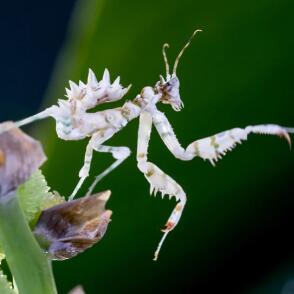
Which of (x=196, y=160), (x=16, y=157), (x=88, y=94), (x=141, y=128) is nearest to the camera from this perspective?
(x=16, y=157)

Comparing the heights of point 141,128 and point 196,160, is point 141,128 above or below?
above

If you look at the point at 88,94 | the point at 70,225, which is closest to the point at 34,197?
the point at 70,225

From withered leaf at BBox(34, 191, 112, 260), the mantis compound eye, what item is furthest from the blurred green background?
withered leaf at BBox(34, 191, 112, 260)

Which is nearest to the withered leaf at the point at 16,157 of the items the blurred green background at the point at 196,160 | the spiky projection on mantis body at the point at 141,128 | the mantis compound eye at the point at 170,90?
the spiky projection on mantis body at the point at 141,128

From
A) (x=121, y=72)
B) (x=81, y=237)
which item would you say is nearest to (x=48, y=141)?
(x=121, y=72)

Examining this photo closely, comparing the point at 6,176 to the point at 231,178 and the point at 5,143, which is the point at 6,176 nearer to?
the point at 5,143

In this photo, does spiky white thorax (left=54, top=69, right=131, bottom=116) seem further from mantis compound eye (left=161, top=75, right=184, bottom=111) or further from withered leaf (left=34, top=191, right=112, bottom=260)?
withered leaf (left=34, top=191, right=112, bottom=260)

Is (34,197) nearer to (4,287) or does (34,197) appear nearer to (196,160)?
(4,287)
